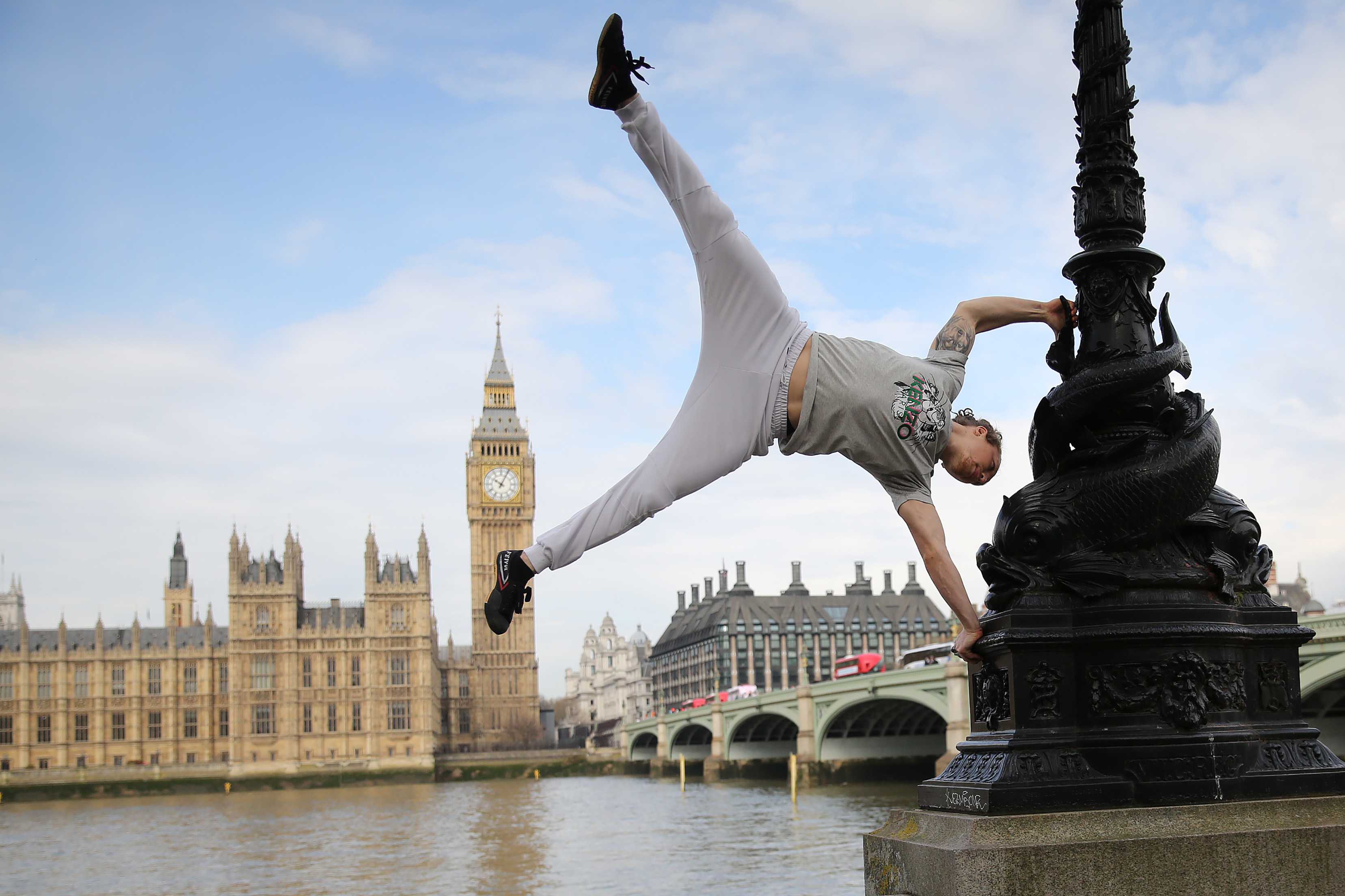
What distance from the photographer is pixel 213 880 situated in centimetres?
1745

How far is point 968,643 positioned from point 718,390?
1033mm

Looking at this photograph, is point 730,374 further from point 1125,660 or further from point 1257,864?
point 1257,864

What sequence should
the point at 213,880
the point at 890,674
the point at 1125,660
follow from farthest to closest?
the point at 890,674 → the point at 213,880 → the point at 1125,660

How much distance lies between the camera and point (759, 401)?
3.42m

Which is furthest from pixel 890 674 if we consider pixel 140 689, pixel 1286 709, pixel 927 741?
pixel 140 689

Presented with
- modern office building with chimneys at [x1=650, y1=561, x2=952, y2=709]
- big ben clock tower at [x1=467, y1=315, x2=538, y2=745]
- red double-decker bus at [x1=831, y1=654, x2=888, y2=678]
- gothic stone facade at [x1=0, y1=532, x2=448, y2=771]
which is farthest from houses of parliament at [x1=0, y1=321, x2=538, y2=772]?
red double-decker bus at [x1=831, y1=654, x2=888, y2=678]

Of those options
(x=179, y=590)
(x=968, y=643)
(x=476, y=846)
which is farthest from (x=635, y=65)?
(x=179, y=590)

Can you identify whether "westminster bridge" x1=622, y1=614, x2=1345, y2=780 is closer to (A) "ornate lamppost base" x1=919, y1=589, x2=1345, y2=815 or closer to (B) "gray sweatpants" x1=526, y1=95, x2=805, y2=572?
(A) "ornate lamppost base" x1=919, y1=589, x2=1345, y2=815

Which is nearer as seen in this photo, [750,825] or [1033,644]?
[1033,644]

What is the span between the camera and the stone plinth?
295 cm

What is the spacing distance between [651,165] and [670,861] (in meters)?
16.1

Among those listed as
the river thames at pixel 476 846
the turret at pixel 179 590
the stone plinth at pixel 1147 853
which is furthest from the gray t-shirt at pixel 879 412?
the turret at pixel 179 590

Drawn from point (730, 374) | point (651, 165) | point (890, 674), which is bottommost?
point (890, 674)

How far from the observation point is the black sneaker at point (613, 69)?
322 centimetres
